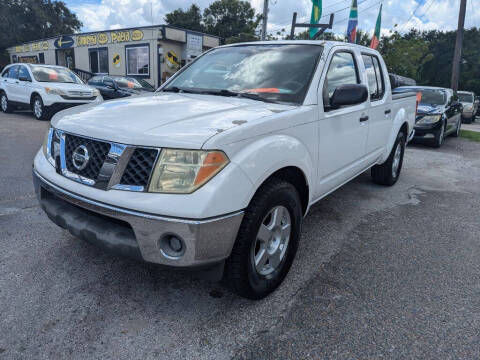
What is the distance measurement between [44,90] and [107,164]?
1016cm

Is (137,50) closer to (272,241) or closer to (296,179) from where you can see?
(296,179)

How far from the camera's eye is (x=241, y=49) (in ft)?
12.1

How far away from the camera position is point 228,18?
50.7 metres

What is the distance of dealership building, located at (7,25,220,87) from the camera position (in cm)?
2273

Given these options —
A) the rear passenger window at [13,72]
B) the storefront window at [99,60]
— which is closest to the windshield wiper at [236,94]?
the rear passenger window at [13,72]

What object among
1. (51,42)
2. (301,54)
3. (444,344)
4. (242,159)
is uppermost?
(51,42)

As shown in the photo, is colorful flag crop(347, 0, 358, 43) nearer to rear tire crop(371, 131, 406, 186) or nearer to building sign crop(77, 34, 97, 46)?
rear tire crop(371, 131, 406, 186)

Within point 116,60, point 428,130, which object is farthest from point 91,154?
A: point 116,60

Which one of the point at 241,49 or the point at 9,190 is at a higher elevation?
the point at 241,49

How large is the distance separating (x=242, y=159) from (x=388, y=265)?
5.76 ft

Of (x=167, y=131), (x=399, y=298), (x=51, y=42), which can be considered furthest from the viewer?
(x=51, y=42)

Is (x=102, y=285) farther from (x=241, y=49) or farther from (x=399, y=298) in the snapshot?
(x=241, y=49)

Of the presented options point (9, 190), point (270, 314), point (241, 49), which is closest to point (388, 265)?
point (270, 314)

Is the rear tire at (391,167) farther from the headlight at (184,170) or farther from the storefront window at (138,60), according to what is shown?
the storefront window at (138,60)
